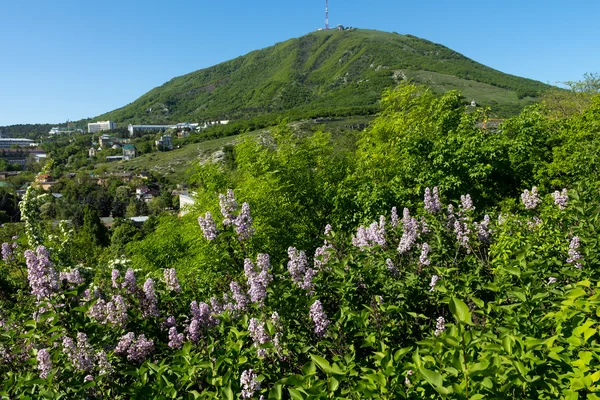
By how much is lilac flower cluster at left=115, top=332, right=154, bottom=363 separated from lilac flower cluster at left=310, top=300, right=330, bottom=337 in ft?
4.40

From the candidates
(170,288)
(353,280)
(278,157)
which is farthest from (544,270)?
(278,157)

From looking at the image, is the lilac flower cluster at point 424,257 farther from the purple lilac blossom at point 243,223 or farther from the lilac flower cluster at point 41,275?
the lilac flower cluster at point 41,275

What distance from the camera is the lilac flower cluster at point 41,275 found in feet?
10.4

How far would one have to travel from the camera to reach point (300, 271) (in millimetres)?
3781

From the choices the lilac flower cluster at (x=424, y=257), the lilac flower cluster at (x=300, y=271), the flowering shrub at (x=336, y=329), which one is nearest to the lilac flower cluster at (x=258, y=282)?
the flowering shrub at (x=336, y=329)

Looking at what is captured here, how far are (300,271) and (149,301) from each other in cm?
148

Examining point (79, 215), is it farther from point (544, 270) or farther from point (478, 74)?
point (478, 74)

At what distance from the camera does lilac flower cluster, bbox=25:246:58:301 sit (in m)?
3.18

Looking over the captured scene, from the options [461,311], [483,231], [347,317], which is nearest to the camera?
[461,311]

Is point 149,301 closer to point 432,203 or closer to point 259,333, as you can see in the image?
point 259,333

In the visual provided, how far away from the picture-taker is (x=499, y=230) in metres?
5.33

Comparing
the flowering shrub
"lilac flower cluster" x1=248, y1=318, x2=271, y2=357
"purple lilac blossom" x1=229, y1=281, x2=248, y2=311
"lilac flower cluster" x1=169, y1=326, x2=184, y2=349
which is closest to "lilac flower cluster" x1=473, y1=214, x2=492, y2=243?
the flowering shrub

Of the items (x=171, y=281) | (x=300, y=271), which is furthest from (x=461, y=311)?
(x=171, y=281)

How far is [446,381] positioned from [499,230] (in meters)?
4.11
